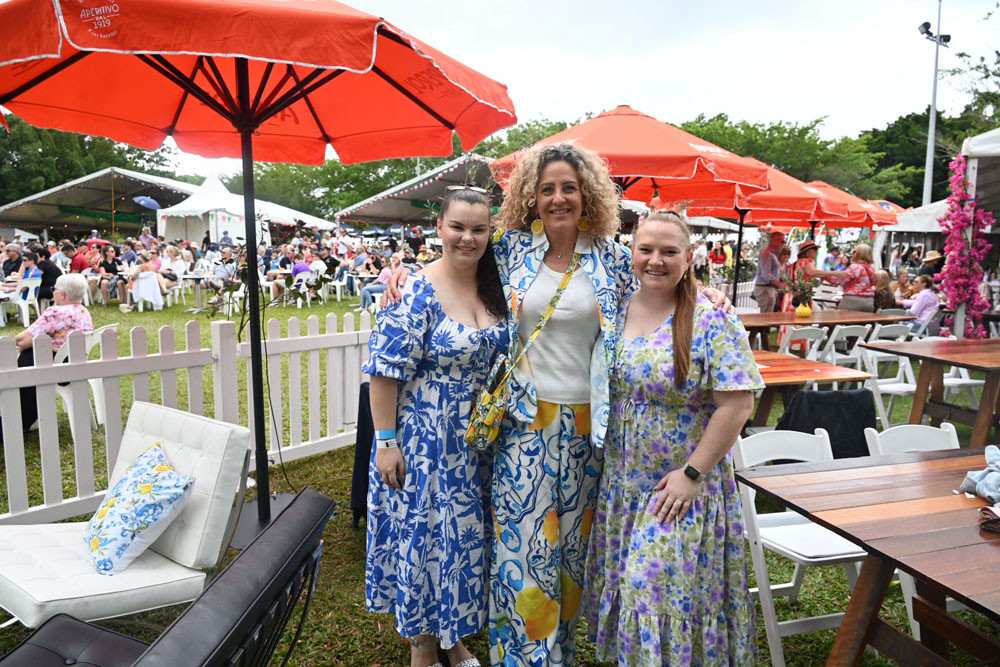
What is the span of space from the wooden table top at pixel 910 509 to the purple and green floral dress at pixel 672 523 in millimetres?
319

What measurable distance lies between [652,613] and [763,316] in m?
Result: 6.43

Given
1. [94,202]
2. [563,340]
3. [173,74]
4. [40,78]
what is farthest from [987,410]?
[94,202]

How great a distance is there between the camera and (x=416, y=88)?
3.57m

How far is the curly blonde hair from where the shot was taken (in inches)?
88.6

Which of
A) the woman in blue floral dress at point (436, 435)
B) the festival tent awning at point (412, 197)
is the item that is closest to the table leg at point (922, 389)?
the woman in blue floral dress at point (436, 435)

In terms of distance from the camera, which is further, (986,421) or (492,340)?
(986,421)

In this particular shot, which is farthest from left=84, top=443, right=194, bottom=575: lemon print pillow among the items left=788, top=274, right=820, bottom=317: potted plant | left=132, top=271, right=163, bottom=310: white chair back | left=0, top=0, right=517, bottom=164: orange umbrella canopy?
left=132, top=271, right=163, bottom=310: white chair back

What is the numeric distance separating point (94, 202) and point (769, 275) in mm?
31278

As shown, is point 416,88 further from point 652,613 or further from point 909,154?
point 909,154

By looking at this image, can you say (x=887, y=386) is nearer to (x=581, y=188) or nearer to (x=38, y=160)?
(x=581, y=188)

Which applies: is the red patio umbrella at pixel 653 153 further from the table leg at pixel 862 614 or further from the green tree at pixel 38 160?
the green tree at pixel 38 160

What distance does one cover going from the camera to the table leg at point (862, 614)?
209cm

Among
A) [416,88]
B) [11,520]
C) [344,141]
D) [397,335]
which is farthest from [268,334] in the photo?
[397,335]

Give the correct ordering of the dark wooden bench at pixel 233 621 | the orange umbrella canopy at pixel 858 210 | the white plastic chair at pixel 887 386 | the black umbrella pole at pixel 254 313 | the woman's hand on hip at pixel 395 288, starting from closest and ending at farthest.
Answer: the dark wooden bench at pixel 233 621, the woman's hand on hip at pixel 395 288, the black umbrella pole at pixel 254 313, the white plastic chair at pixel 887 386, the orange umbrella canopy at pixel 858 210
